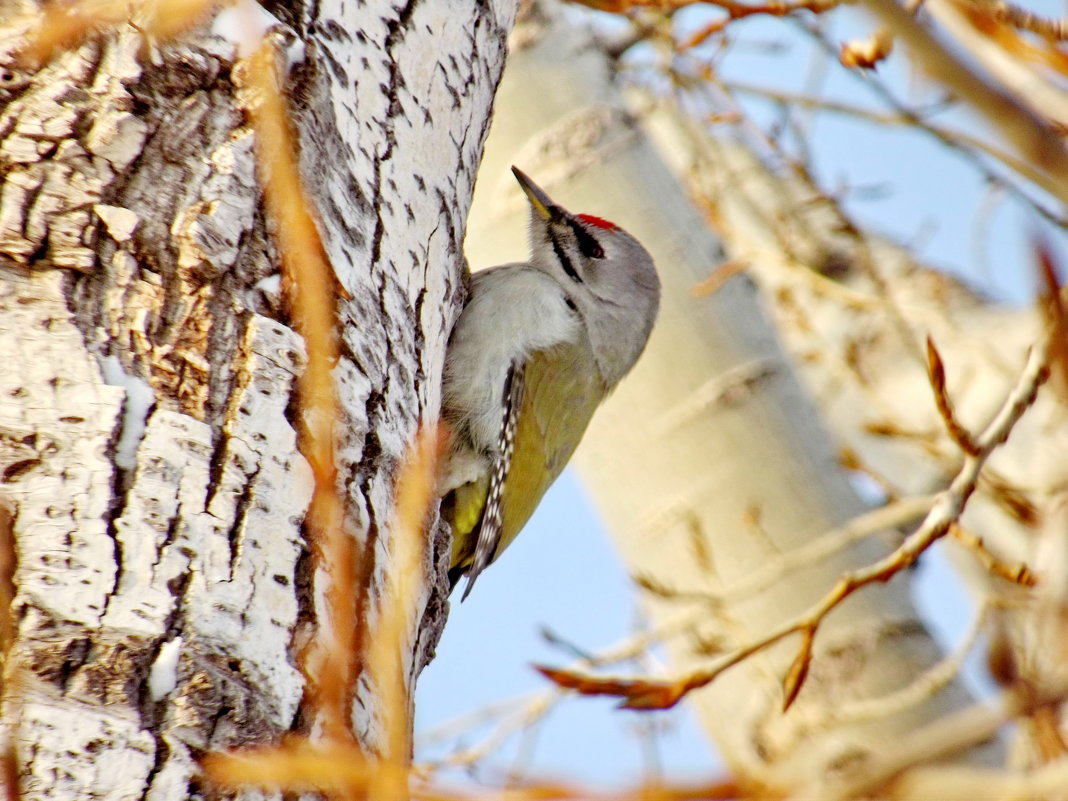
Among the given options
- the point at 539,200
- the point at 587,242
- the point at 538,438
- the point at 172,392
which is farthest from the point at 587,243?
the point at 172,392

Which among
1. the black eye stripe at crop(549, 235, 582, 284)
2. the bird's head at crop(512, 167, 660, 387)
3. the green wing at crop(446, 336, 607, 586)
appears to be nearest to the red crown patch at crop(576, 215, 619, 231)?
the bird's head at crop(512, 167, 660, 387)

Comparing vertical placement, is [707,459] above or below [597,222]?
below

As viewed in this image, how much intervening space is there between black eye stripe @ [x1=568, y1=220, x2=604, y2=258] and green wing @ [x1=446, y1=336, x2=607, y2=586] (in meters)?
0.37

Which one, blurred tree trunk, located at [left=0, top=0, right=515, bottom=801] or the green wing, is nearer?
blurred tree trunk, located at [left=0, top=0, right=515, bottom=801]

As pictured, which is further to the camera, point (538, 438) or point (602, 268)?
point (602, 268)

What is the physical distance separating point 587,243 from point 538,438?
29.4 inches

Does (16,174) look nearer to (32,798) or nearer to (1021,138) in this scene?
(32,798)

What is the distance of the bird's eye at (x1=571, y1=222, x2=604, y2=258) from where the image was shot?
3662mm

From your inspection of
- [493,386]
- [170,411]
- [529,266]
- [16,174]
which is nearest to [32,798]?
[170,411]

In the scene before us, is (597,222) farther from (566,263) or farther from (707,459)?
(707,459)

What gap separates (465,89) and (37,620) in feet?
4.42

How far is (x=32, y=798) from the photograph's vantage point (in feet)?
3.86

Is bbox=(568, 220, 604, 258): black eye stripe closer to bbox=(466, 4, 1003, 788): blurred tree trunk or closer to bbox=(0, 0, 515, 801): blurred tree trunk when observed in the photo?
bbox=(466, 4, 1003, 788): blurred tree trunk

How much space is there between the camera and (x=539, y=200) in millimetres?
3713
